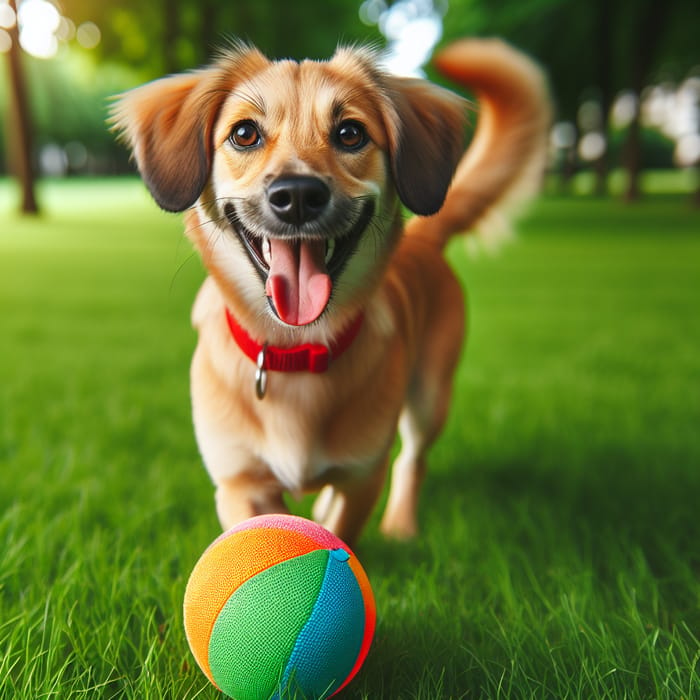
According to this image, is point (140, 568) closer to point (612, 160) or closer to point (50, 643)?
point (50, 643)

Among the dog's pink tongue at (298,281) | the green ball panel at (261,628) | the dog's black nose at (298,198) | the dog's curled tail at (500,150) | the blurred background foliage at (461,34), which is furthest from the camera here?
the blurred background foliage at (461,34)

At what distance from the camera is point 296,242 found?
6.86 ft

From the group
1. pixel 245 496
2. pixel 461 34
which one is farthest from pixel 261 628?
pixel 461 34

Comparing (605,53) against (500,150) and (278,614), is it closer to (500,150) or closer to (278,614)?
(500,150)

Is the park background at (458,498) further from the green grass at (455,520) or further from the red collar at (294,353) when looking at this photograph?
the red collar at (294,353)

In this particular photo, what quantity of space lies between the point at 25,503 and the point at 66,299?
530cm

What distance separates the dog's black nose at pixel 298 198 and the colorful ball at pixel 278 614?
0.79 metres

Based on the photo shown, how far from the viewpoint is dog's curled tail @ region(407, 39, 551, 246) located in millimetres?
3477

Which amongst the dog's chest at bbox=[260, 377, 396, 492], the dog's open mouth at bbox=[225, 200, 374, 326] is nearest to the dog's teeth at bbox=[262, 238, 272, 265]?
the dog's open mouth at bbox=[225, 200, 374, 326]

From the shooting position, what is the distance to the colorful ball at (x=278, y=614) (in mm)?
1649

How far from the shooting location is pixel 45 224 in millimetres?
17844

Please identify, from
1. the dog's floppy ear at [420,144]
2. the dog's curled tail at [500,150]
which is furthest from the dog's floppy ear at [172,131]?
the dog's curled tail at [500,150]

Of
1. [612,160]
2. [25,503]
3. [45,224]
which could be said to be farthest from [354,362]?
[612,160]

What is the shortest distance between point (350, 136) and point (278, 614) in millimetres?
1345
